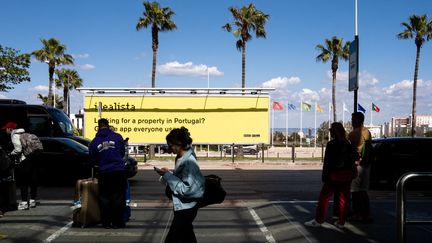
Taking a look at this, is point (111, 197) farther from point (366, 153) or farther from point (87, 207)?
point (366, 153)

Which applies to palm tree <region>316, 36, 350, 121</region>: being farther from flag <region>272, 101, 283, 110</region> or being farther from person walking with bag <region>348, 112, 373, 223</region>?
person walking with bag <region>348, 112, 373, 223</region>

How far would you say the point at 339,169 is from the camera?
734cm

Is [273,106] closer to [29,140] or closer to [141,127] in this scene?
[141,127]

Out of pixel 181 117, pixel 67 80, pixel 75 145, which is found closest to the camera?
pixel 75 145

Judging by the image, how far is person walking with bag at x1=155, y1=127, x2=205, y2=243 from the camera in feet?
15.1

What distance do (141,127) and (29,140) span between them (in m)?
20.9

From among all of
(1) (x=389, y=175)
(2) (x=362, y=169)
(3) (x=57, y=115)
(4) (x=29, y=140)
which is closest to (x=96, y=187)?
(4) (x=29, y=140)

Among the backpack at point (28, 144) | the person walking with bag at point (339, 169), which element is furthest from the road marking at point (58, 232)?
the person walking with bag at point (339, 169)

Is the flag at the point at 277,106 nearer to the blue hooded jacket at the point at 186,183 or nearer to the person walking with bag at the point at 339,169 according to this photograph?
the person walking with bag at the point at 339,169

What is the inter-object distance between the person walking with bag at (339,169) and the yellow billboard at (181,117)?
2178cm

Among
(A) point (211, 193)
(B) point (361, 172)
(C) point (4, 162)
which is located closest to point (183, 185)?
(A) point (211, 193)

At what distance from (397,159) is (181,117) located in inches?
695

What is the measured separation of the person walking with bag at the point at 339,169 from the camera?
7.36 metres

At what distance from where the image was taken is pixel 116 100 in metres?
29.8
